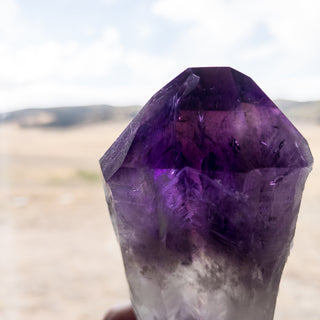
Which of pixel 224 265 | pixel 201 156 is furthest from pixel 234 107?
pixel 224 265

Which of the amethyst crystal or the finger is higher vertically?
the amethyst crystal

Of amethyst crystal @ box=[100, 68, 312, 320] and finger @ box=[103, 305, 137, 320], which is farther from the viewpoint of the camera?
finger @ box=[103, 305, 137, 320]

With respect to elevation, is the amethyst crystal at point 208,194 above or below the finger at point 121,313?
above

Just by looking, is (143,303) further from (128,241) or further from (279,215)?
(279,215)

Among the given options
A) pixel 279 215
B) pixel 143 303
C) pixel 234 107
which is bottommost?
pixel 143 303

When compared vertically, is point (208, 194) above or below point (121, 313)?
above

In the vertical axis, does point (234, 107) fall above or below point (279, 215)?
above

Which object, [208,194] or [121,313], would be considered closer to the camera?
[208,194]

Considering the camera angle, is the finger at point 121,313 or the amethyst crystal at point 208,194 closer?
the amethyst crystal at point 208,194
